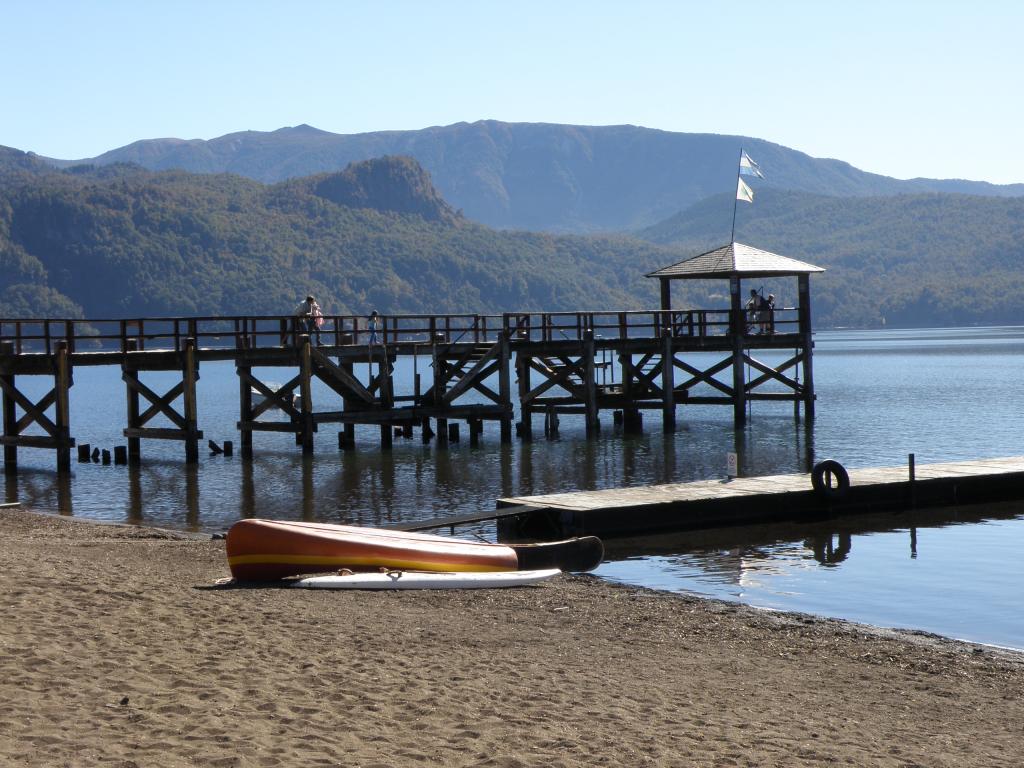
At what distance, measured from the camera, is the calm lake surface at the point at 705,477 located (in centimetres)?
1578

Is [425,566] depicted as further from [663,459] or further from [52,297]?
[52,297]

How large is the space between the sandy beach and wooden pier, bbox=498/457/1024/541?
4.53m

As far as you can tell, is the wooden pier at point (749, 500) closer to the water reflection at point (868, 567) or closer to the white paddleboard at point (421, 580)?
the water reflection at point (868, 567)

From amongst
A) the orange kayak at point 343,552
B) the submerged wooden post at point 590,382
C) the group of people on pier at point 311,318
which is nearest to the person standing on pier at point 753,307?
the submerged wooden post at point 590,382

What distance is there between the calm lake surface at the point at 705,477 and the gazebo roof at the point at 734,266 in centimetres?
505

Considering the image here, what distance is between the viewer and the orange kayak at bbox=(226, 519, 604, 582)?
44.2ft

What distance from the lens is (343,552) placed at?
45.7ft

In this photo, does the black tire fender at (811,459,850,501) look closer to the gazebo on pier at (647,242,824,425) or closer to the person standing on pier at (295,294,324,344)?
the person standing on pier at (295,294,324,344)

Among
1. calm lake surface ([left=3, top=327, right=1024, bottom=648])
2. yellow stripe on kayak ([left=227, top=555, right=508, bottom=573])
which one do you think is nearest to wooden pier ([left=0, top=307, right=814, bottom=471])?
calm lake surface ([left=3, top=327, right=1024, bottom=648])

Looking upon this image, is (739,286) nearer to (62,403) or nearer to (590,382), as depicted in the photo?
(590,382)

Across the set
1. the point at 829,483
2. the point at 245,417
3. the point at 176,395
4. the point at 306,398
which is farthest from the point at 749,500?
the point at 245,417

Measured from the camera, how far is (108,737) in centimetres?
760

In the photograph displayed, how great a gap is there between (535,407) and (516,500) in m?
20.8

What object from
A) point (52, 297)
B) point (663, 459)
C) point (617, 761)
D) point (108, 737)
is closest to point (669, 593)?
point (617, 761)
